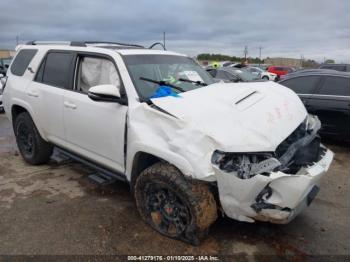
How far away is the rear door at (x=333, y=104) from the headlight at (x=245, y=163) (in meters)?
4.30

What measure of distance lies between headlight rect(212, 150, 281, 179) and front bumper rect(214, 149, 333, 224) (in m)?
0.05

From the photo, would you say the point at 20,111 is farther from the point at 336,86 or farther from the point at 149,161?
the point at 336,86

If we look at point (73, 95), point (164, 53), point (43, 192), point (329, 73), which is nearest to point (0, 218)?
point (43, 192)

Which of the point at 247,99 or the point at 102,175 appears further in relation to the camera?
the point at 102,175

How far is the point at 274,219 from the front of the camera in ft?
9.80

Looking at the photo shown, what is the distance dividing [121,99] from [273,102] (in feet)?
5.09

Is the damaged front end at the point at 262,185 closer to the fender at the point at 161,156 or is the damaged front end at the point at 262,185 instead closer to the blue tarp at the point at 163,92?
the fender at the point at 161,156

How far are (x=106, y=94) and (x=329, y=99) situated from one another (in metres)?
4.94

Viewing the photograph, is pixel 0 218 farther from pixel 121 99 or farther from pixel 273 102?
pixel 273 102

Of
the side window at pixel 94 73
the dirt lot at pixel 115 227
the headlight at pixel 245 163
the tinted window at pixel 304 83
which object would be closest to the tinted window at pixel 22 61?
Result: the side window at pixel 94 73

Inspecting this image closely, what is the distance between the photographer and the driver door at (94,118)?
376cm

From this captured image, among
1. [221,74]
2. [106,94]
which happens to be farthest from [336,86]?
[221,74]

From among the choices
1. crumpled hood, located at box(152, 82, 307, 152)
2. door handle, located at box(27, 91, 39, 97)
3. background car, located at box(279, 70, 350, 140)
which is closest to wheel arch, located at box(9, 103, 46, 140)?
door handle, located at box(27, 91, 39, 97)

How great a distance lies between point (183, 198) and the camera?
3.15 metres
